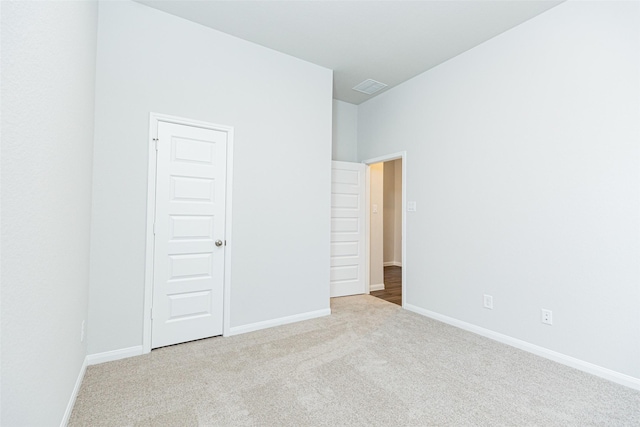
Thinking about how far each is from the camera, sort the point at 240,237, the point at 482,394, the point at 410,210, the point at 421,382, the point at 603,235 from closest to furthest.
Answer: the point at 482,394, the point at 421,382, the point at 603,235, the point at 240,237, the point at 410,210

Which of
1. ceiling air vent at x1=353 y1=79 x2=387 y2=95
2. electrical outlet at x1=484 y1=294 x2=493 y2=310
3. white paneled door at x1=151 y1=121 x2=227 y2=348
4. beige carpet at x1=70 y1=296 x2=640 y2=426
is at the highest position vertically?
ceiling air vent at x1=353 y1=79 x2=387 y2=95

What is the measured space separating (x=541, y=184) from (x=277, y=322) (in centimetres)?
301

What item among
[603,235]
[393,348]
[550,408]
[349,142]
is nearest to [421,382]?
[393,348]

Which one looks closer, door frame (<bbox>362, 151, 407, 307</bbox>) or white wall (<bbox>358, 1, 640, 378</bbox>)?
white wall (<bbox>358, 1, 640, 378</bbox>)

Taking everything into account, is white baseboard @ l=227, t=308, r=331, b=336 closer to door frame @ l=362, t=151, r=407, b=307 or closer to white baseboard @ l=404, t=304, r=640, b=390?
door frame @ l=362, t=151, r=407, b=307

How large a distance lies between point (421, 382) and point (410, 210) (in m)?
2.31

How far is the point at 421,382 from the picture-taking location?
2248 mm

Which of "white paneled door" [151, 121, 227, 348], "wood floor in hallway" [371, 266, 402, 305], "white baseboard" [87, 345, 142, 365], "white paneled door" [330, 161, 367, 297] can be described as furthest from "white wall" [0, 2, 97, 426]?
"wood floor in hallway" [371, 266, 402, 305]

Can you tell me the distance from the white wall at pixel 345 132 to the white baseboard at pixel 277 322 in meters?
2.46

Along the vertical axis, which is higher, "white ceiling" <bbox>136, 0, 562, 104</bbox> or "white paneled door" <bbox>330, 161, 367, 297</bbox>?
"white ceiling" <bbox>136, 0, 562, 104</bbox>

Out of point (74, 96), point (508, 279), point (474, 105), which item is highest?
point (474, 105)

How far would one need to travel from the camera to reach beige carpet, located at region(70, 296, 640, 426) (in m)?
1.85

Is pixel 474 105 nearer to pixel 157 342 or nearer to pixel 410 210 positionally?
pixel 410 210

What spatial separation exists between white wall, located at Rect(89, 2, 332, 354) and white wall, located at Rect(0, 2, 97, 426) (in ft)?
1.70
